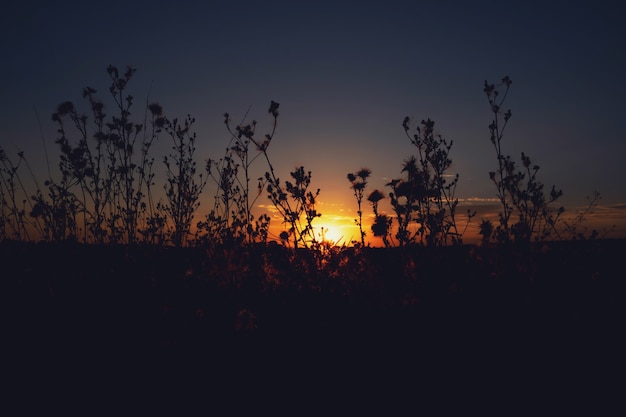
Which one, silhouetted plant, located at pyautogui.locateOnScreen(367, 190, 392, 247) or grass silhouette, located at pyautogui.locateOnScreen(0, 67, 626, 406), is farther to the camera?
silhouetted plant, located at pyautogui.locateOnScreen(367, 190, 392, 247)

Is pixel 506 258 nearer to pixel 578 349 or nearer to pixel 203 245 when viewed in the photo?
pixel 578 349

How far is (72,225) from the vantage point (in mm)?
6422

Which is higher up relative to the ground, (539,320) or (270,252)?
(270,252)

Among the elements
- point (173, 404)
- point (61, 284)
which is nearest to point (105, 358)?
point (173, 404)

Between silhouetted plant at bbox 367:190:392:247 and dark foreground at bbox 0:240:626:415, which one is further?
silhouetted plant at bbox 367:190:392:247

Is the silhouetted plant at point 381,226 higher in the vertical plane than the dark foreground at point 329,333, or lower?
higher

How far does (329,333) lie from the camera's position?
10.3ft

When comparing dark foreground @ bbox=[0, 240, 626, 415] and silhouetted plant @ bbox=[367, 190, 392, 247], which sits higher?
silhouetted plant @ bbox=[367, 190, 392, 247]

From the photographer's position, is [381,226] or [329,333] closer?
[329,333]

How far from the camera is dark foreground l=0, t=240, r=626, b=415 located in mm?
2336

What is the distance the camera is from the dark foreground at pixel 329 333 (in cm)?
234

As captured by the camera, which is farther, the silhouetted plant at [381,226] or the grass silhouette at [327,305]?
the silhouetted plant at [381,226]

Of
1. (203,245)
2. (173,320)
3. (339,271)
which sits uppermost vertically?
(203,245)

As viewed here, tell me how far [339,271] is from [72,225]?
4.43m
